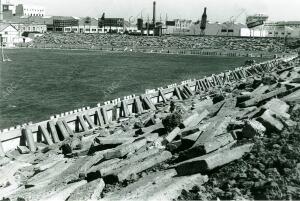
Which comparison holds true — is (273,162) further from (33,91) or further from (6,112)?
(33,91)

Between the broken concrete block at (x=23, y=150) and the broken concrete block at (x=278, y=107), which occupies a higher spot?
the broken concrete block at (x=278, y=107)

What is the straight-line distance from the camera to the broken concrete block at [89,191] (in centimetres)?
793

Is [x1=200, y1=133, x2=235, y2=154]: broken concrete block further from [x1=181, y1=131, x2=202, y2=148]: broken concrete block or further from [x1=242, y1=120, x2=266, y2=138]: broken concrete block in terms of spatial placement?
[x1=181, y1=131, x2=202, y2=148]: broken concrete block

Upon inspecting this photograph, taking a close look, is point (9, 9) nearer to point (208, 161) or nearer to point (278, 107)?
point (278, 107)

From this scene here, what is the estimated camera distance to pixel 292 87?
50.4 feet

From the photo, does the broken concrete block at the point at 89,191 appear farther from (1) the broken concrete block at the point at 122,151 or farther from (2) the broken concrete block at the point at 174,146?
(2) the broken concrete block at the point at 174,146

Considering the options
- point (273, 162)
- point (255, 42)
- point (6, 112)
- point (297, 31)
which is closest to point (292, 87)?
point (273, 162)

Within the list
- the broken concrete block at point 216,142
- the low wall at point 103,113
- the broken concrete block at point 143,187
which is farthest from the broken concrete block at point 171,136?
the low wall at point 103,113

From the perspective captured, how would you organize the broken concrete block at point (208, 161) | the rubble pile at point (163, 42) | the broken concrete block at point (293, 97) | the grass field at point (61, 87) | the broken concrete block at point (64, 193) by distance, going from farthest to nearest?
the rubble pile at point (163, 42) → the grass field at point (61, 87) → the broken concrete block at point (293, 97) → the broken concrete block at point (64, 193) → the broken concrete block at point (208, 161)

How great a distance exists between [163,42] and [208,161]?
116081 mm

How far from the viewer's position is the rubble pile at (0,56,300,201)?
7.54 metres

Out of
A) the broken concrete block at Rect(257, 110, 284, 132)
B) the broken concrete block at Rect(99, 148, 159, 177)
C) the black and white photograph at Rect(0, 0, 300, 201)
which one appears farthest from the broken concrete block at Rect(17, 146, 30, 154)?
the broken concrete block at Rect(257, 110, 284, 132)

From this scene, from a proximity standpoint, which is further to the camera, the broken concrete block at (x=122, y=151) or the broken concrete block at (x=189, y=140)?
the broken concrete block at (x=122, y=151)

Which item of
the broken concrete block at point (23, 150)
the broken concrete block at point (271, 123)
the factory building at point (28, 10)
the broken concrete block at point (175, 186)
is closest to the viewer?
the broken concrete block at point (175, 186)
